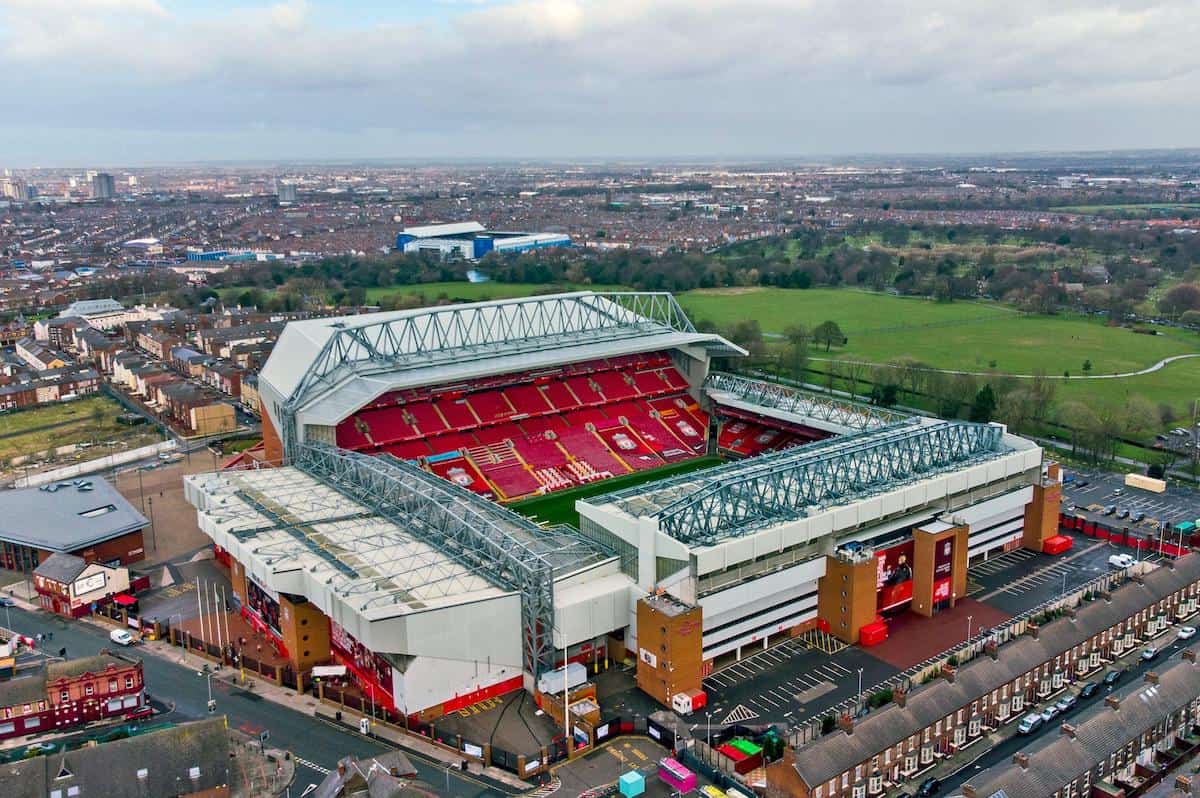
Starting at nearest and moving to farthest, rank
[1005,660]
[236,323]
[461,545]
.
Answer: [1005,660] → [461,545] → [236,323]

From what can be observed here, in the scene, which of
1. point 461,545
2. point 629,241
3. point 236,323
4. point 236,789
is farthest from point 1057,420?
point 629,241

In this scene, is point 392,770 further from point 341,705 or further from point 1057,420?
point 1057,420

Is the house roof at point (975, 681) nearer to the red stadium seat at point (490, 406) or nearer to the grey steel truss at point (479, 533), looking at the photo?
the grey steel truss at point (479, 533)

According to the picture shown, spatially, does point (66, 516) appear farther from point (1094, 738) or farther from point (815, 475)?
point (1094, 738)

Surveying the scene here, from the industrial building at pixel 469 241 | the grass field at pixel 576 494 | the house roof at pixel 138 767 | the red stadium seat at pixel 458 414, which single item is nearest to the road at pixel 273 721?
the house roof at pixel 138 767

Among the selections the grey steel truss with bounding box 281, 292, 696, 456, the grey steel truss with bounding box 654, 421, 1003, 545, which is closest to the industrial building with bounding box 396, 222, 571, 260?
the grey steel truss with bounding box 281, 292, 696, 456

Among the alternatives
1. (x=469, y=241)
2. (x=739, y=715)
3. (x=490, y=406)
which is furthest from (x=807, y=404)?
(x=469, y=241)
